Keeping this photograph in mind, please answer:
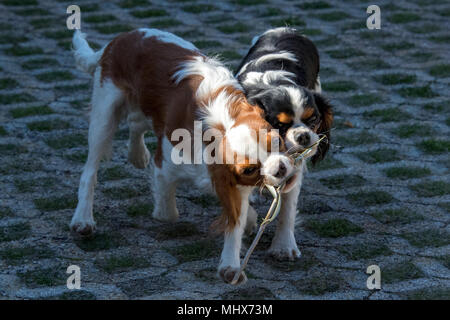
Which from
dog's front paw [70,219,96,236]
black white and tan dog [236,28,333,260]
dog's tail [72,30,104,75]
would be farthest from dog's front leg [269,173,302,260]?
dog's tail [72,30,104,75]

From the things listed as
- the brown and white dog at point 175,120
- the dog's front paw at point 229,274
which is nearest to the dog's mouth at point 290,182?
the brown and white dog at point 175,120

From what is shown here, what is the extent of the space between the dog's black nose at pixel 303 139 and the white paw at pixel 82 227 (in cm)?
145

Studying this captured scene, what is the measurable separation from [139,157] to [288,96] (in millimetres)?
1693

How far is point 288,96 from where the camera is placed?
3.70 metres

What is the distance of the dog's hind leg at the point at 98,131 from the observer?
4.42 metres

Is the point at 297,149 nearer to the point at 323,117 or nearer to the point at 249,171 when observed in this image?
the point at 249,171

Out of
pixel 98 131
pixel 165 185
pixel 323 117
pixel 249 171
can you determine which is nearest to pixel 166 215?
Answer: pixel 165 185

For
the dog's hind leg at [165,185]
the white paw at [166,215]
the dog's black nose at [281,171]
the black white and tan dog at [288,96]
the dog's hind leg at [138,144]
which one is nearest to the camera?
the dog's black nose at [281,171]

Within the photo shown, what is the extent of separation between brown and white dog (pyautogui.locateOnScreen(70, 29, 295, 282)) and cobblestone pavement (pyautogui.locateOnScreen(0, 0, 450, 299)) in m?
0.23

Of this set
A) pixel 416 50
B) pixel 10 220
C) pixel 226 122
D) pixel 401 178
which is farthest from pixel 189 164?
pixel 416 50

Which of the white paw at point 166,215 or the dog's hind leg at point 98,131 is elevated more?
the dog's hind leg at point 98,131

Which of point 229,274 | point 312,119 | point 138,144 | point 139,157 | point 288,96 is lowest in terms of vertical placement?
point 229,274

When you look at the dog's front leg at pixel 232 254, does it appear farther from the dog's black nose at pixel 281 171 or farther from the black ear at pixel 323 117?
the black ear at pixel 323 117

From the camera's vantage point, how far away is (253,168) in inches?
130
